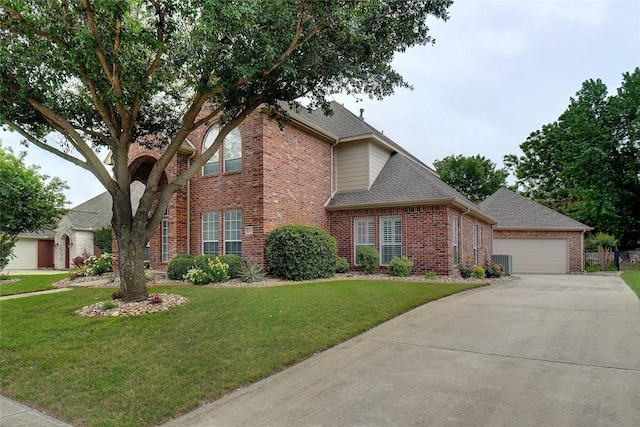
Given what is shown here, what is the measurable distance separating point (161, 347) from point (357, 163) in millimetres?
12466

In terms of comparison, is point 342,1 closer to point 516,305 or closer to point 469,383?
point 469,383

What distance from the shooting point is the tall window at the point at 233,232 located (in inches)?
558

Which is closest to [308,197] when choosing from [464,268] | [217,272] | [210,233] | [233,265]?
[210,233]

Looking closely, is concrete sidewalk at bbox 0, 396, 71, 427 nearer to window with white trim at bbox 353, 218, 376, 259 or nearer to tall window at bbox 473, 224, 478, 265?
window with white trim at bbox 353, 218, 376, 259

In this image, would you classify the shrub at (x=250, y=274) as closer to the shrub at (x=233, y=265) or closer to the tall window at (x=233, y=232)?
the shrub at (x=233, y=265)

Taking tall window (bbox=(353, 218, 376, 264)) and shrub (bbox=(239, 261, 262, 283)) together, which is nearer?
shrub (bbox=(239, 261, 262, 283))

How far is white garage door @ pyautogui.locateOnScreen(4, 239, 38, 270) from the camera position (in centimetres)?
2619

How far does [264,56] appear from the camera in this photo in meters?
7.16

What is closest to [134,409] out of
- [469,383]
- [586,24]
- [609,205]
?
[469,383]

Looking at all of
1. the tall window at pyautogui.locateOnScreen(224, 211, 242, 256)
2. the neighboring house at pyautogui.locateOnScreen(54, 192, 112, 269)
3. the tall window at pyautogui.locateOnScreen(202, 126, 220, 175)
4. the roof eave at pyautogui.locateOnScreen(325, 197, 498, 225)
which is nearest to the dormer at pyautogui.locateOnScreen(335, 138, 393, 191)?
the roof eave at pyautogui.locateOnScreen(325, 197, 498, 225)

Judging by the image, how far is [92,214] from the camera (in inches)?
1061

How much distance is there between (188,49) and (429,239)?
33.1 ft

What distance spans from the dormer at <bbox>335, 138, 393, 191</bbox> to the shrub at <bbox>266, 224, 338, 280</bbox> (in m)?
3.97

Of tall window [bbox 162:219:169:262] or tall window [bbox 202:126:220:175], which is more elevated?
tall window [bbox 202:126:220:175]
